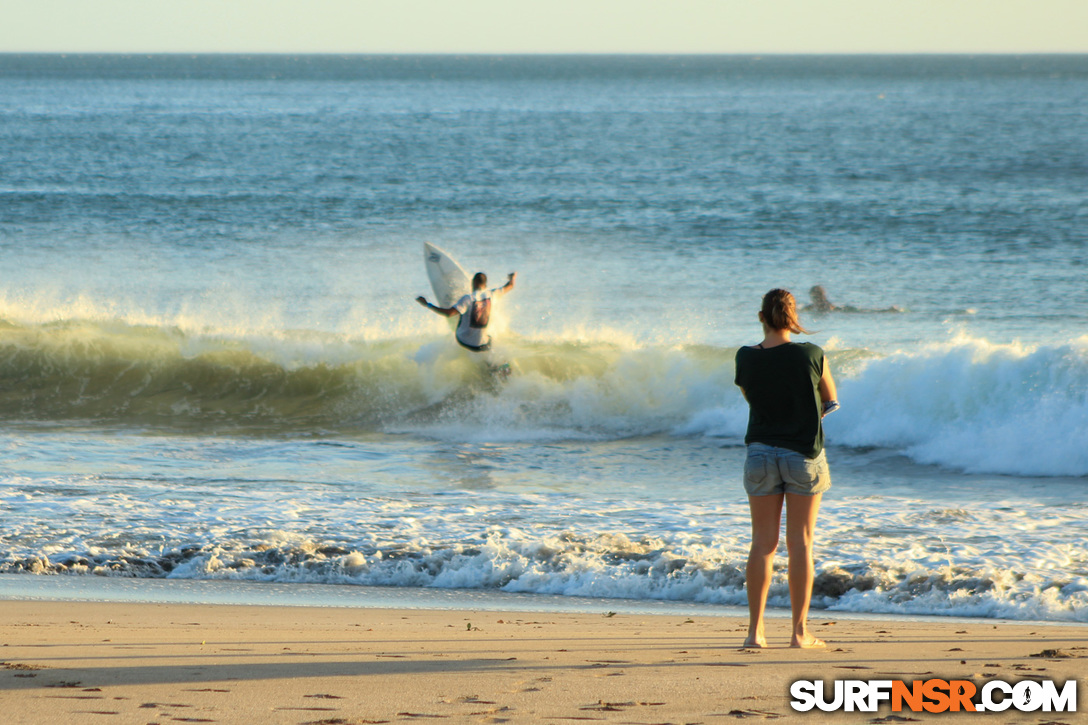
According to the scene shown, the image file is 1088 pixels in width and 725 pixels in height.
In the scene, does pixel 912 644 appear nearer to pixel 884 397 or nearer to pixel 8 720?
pixel 8 720

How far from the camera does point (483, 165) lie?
47.0 m

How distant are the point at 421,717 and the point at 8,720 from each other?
4.57 feet

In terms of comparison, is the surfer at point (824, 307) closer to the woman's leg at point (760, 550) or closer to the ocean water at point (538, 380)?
the ocean water at point (538, 380)

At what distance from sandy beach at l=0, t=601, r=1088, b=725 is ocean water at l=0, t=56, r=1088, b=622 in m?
1.33

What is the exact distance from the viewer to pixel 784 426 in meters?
4.64

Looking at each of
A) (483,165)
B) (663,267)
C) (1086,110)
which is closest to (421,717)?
(663,267)

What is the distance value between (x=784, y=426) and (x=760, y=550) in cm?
57

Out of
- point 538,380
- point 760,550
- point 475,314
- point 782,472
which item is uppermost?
point 475,314

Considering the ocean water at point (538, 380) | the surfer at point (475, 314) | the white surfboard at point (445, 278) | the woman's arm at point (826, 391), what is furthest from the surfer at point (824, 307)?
the woman's arm at point (826, 391)

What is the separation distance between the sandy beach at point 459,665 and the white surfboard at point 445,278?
34.6ft

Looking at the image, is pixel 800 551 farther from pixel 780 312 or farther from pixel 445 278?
pixel 445 278

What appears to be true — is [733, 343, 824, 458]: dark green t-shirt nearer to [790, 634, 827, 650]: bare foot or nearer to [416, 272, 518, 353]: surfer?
[790, 634, 827, 650]: bare foot

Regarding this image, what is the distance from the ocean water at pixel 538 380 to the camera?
25.0ft

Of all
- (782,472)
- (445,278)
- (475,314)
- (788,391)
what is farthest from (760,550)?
(445,278)
